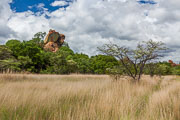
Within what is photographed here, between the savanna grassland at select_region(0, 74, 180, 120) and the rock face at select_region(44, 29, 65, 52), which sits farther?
the rock face at select_region(44, 29, 65, 52)

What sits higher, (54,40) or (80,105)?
(54,40)

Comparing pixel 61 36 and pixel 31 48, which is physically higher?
pixel 61 36

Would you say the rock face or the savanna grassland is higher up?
the rock face

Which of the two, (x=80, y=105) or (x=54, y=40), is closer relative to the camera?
(x=80, y=105)

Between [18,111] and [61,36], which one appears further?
[61,36]

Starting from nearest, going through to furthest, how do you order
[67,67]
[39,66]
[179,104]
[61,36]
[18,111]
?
1. [18,111]
2. [179,104]
3. [67,67]
4. [39,66]
5. [61,36]

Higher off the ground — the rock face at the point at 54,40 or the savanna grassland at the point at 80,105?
the rock face at the point at 54,40

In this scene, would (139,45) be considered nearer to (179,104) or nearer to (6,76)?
(179,104)

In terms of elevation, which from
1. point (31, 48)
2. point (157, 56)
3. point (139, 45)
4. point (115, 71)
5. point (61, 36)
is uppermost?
point (61, 36)

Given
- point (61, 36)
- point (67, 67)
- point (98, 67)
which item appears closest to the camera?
point (67, 67)

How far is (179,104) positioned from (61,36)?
82168 mm

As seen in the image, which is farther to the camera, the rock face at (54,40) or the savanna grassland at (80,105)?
the rock face at (54,40)

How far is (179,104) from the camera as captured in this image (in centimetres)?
335

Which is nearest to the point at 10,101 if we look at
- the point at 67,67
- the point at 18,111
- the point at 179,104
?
the point at 18,111
